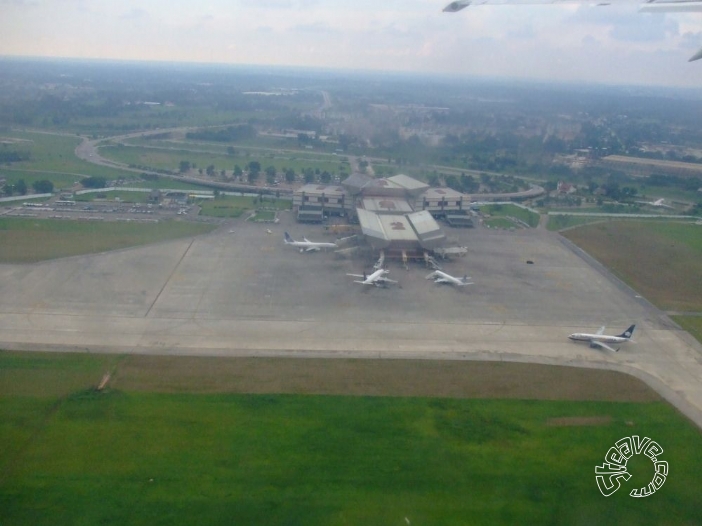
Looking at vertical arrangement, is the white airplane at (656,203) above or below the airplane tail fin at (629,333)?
below

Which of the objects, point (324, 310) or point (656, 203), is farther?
point (656, 203)

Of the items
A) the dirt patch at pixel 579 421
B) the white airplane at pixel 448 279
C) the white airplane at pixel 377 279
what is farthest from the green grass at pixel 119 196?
the dirt patch at pixel 579 421

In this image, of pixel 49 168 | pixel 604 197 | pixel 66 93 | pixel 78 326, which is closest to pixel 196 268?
pixel 78 326

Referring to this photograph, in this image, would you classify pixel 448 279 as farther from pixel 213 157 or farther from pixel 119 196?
pixel 213 157

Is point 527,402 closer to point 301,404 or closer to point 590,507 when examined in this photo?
point 590,507

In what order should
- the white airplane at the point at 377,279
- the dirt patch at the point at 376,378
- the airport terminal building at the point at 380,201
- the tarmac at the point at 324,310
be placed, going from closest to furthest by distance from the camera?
1. the dirt patch at the point at 376,378
2. the tarmac at the point at 324,310
3. the white airplane at the point at 377,279
4. the airport terminal building at the point at 380,201

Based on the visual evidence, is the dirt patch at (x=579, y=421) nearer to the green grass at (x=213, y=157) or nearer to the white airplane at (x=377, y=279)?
the white airplane at (x=377, y=279)

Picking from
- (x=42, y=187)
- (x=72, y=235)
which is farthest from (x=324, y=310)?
(x=42, y=187)
